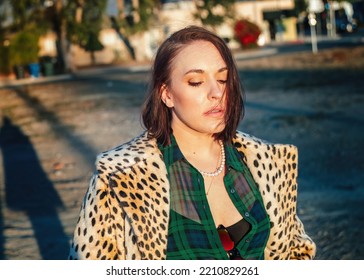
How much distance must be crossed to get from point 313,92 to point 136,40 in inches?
Answer: 1062

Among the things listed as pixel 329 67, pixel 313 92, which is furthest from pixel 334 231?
pixel 329 67

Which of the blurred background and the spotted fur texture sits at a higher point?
the spotted fur texture

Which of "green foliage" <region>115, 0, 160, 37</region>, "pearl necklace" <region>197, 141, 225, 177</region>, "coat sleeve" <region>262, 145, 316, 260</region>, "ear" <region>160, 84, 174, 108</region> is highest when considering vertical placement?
"ear" <region>160, 84, 174, 108</region>

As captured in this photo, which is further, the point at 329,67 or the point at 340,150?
the point at 329,67

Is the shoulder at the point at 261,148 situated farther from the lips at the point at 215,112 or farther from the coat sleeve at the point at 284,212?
the lips at the point at 215,112

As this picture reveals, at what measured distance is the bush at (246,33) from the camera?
41.2 m

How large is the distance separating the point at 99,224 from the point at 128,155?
Result: 23 cm

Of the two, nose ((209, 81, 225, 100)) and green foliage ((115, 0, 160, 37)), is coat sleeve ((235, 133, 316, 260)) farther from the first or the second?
green foliage ((115, 0, 160, 37))

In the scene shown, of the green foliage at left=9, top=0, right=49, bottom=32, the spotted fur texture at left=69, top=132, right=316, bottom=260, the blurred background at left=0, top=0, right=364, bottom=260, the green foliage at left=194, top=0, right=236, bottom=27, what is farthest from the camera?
the green foliage at left=194, top=0, right=236, bottom=27

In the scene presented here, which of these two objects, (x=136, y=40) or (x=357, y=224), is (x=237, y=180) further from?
(x=136, y=40)

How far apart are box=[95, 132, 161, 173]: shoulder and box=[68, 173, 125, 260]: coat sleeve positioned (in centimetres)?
4

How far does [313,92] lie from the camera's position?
16125mm

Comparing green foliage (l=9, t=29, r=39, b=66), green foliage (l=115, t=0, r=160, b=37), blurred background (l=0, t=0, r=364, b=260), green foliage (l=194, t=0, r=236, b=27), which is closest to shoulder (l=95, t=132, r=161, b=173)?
blurred background (l=0, t=0, r=364, b=260)

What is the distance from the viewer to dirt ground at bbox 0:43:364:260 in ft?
20.4
